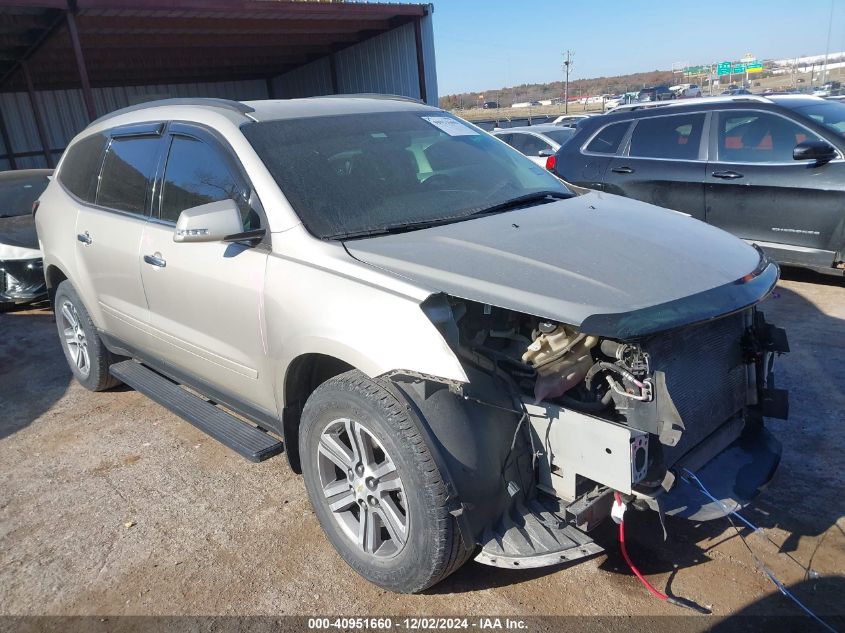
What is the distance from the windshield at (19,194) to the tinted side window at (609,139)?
682 cm

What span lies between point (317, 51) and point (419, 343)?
56.1 ft

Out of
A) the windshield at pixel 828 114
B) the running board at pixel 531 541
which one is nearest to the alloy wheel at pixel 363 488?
the running board at pixel 531 541

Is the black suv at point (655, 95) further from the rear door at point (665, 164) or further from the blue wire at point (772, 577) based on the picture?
the blue wire at point (772, 577)

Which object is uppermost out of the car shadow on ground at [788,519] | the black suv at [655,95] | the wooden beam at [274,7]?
the wooden beam at [274,7]

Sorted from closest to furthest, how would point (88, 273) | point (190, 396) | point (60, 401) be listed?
point (190, 396) → point (88, 273) → point (60, 401)

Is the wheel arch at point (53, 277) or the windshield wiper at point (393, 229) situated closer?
the windshield wiper at point (393, 229)

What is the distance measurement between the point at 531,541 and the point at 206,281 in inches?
78.0

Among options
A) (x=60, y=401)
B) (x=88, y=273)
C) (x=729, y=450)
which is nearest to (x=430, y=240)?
(x=729, y=450)

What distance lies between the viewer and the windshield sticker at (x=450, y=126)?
12.9 ft

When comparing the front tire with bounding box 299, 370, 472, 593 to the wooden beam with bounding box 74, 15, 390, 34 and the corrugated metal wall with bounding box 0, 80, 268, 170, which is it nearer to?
the wooden beam with bounding box 74, 15, 390, 34

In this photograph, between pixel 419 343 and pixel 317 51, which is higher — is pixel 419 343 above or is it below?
below

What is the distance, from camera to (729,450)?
9.36ft

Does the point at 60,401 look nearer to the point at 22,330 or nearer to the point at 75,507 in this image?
the point at 75,507

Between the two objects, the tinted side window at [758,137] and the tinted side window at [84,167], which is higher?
the tinted side window at [84,167]
